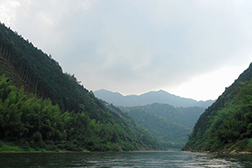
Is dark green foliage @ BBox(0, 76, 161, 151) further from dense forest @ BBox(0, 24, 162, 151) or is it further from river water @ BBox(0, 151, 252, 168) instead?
river water @ BBox(0, 151, 252, 168)

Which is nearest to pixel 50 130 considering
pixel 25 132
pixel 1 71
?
pixel 25 132

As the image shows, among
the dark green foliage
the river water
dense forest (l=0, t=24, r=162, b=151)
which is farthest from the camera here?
dense forest (l=0, t=24, r=162, b=151)

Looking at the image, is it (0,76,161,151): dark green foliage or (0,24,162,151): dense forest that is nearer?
(0,76,161,151): dark green foliage

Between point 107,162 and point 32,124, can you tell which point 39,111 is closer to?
point 32,124

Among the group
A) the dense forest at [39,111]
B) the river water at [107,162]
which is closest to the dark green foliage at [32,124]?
the dense forest at [39,111]

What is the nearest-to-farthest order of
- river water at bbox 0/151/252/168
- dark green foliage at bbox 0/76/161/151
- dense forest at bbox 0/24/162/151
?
river water at bbox 0/151/252/168, dark green foliage at bbox 0/76/161/151, dense forest at bbox 0/24/162/151

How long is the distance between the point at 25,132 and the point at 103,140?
145 feet

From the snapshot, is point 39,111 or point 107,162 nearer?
point 107,162

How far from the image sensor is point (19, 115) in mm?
37625

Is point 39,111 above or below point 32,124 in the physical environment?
above

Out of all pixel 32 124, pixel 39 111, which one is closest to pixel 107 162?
pixel 32 124

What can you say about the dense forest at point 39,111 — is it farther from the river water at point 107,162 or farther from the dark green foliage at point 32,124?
the river water at point 107,162

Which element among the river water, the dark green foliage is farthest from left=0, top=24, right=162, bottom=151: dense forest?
the river water

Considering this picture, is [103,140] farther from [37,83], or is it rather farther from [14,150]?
[14,150]
